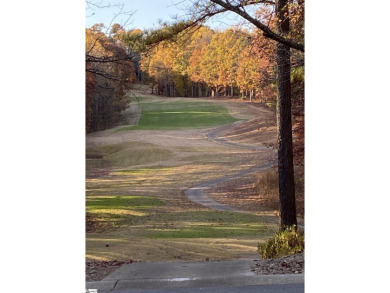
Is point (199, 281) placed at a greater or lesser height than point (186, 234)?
greater

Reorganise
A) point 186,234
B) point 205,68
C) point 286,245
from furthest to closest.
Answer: point 186,234 < point 205,68 < point 286,245

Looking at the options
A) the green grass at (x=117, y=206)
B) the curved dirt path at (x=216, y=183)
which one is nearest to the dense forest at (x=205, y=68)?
the curved dirt path at (x=216, y=183)

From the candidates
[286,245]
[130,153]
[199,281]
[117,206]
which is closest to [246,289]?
[199,281]

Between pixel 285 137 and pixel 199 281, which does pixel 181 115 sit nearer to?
pixel 285 137
